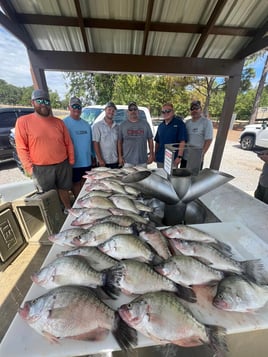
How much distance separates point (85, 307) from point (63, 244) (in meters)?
0.49

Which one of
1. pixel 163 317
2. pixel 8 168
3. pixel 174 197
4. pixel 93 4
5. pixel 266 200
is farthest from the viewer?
pixel 8 168

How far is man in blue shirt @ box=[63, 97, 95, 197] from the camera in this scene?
306 centimetres

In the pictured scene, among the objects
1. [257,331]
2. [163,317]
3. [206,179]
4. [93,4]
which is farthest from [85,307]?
[93,4]

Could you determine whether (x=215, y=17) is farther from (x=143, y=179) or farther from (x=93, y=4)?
(x=143, y=179)

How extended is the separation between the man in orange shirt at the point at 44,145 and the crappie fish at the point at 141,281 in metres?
1.91

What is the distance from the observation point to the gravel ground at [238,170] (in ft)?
18.7

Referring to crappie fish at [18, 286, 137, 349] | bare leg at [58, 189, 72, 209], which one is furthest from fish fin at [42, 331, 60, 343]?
bare leg at [58, 189, 72, 209]

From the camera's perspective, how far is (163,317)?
2.29ft

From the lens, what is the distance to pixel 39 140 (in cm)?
265

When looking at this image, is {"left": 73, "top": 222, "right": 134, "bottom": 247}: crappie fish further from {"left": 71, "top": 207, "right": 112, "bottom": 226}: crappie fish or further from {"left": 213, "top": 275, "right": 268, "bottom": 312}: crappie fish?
{"left": 213, "top": 275, "right": 268, "bottom": 312}: crappie fish

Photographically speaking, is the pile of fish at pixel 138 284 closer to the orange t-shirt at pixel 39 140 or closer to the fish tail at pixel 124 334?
the fish tail at pixel 124 334

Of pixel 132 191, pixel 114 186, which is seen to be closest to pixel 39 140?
pixel 114 186

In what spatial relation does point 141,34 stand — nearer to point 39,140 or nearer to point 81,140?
point 81,140

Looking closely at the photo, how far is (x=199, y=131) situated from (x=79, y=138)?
82.6 inches
